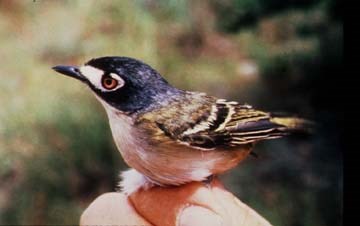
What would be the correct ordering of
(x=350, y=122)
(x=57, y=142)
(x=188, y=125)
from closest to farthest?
1. (x=188, y=125)
2. (x=350, y=122)
3. (x=57, y=142)

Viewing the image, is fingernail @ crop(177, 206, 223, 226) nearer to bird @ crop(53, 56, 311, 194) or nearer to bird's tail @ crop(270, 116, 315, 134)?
bird @ crop(53, 56, 311, 194)

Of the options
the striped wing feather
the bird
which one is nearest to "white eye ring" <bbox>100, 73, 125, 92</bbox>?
the bird

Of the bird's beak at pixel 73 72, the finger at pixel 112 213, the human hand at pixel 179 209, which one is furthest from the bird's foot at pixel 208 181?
the bird's beak at pixel 73 72

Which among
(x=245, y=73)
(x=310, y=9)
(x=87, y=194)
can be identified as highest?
(x=310, y=9)

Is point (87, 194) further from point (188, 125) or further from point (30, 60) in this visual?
point (188, 125)

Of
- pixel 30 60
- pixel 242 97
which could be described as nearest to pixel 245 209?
pixel 242 97

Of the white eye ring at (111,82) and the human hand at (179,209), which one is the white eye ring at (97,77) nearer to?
the white eye ring at (111,82)

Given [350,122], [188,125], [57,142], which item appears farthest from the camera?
[57,142]
